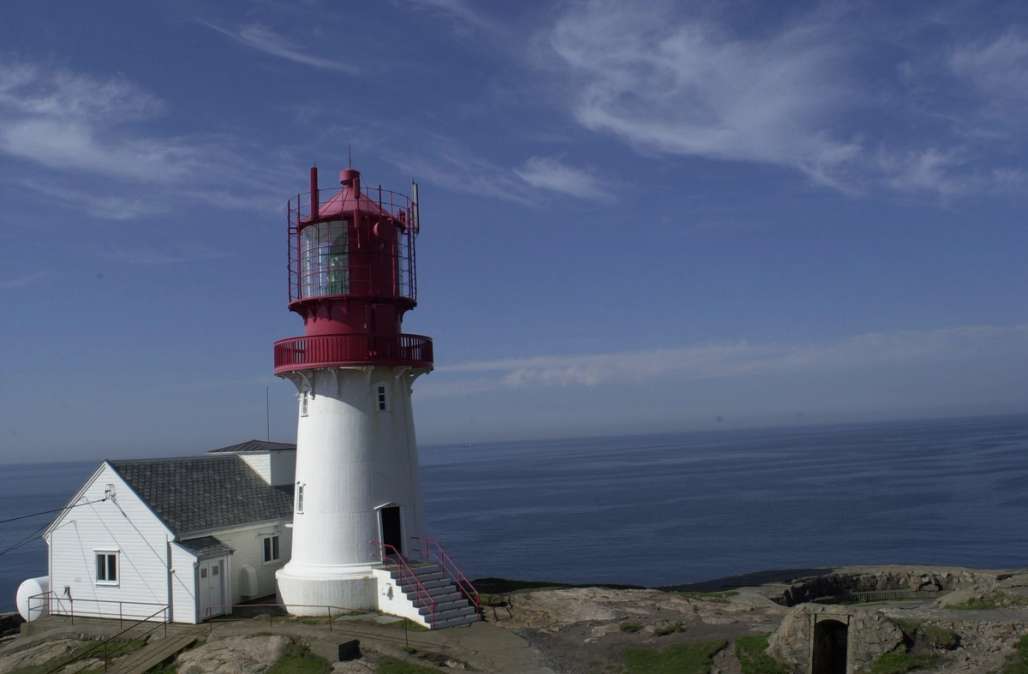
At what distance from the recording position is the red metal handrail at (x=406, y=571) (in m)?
22.3

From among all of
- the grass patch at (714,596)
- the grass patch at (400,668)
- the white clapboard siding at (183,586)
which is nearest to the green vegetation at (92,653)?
the white clapboard siding at (183,586)

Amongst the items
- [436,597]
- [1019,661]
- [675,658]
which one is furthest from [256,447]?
[1019,661]

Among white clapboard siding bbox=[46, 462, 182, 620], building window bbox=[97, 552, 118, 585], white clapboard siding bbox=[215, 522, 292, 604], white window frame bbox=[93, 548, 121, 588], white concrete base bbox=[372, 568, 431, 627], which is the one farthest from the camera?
white clapboard siding bbox=[215, 522, 292, 604]

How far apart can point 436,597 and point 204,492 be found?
8.16 meters

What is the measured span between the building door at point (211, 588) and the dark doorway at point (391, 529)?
4.61 meters

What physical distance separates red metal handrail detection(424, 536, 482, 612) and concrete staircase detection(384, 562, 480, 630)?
0.15 metres

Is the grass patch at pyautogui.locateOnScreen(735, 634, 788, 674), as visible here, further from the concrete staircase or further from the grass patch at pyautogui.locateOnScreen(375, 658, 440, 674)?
the concrete staircase

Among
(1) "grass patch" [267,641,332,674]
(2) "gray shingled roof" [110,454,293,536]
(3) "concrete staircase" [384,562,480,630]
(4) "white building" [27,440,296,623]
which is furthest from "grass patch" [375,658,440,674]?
(2) "gray shingled roof" [110,454,293,536]

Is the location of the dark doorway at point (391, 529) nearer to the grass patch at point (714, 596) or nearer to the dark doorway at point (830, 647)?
the grass patch at point (714, 596)

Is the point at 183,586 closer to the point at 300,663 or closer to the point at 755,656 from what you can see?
the point at 300,663

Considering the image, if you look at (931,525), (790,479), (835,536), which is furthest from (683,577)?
(790,479)

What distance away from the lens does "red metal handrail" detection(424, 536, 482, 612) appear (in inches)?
928

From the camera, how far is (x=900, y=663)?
663 inches

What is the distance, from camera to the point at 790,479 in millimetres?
112000
